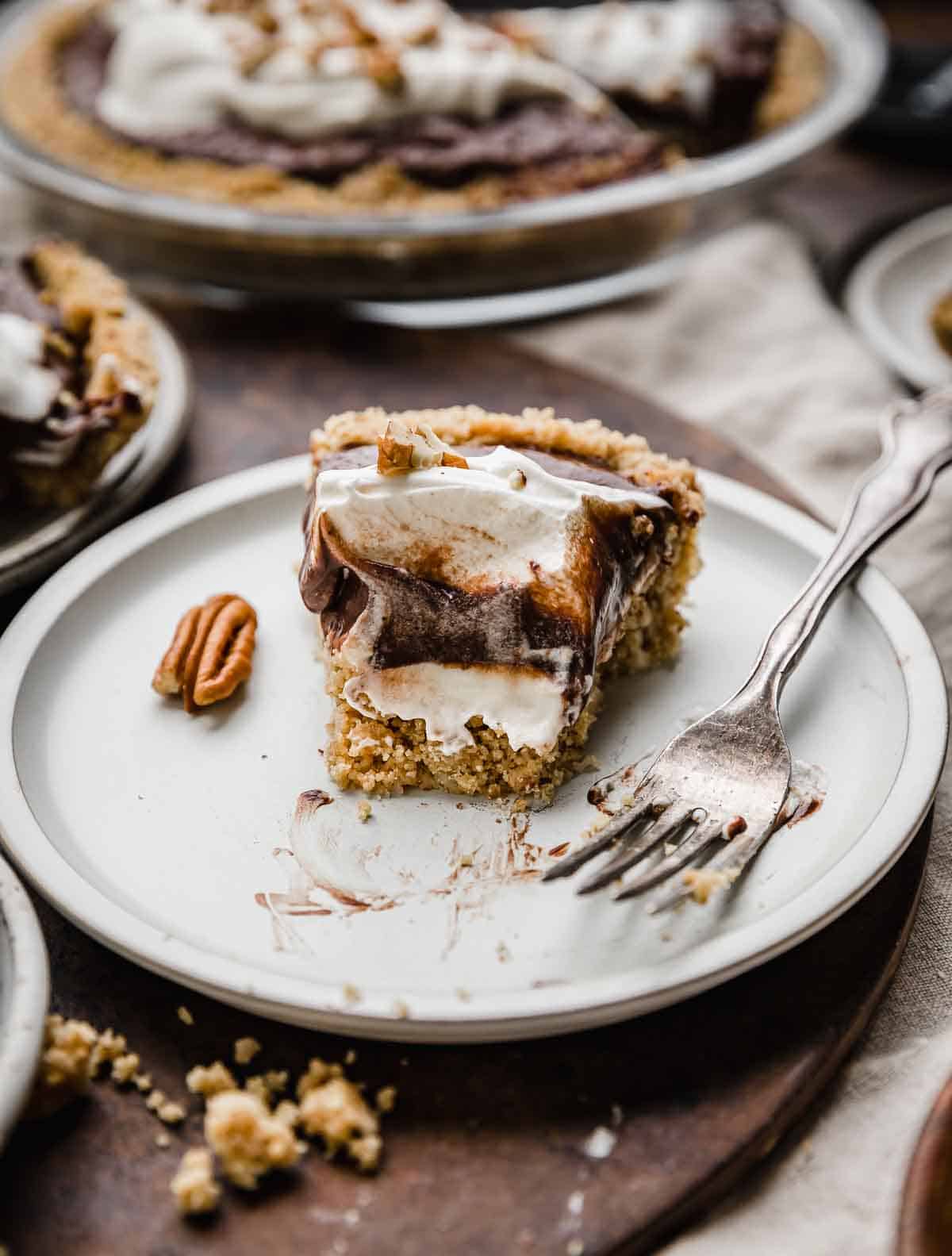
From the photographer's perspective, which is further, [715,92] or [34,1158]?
[715,92]

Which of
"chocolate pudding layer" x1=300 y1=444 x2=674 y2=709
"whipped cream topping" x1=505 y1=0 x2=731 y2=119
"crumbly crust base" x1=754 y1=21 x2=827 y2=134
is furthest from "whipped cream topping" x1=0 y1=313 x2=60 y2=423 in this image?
"crumbly crust base" x1=754 y1=21 x2=827 y2=134

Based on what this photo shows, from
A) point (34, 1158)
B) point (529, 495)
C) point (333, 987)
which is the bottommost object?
point (34, 1158)

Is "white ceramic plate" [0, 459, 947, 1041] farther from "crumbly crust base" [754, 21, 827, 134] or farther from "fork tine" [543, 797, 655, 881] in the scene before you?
"crumbly crust base" [754, 21, 827, 134]

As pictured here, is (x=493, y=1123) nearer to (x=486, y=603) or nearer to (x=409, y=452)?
(x=486, y=603)

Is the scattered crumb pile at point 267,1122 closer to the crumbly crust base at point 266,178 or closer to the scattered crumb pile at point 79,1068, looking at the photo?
the scattered crumb pile at point 79,1068

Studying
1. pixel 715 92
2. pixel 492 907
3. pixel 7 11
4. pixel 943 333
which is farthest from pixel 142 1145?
pixel 7 11

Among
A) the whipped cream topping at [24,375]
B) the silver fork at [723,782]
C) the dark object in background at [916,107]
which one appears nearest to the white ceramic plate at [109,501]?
the whipped cream topping at [24,375]

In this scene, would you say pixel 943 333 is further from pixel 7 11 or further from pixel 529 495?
pixel 7 11
